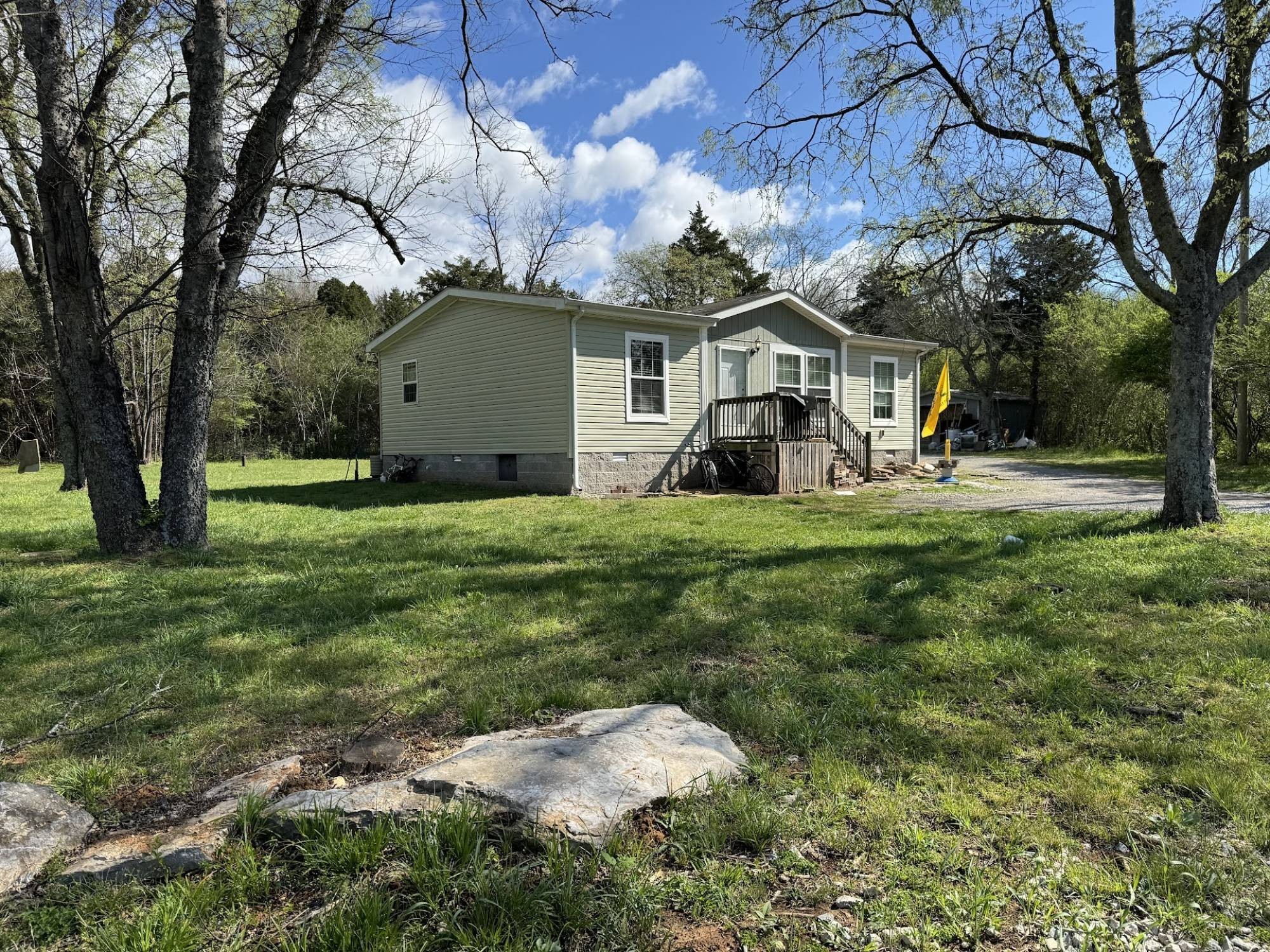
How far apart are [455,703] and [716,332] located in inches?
462

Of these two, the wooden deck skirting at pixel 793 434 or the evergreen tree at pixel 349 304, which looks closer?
the wooden deck skirting at pixel 793 434

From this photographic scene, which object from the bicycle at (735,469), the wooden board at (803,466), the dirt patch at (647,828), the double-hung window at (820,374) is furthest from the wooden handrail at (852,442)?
the dirt patch at (647,828)

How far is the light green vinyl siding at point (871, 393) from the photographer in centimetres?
1658

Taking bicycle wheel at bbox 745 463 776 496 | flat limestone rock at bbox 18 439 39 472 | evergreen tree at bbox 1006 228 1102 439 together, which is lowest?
bicycle wheel at bbox 745 463 776 496

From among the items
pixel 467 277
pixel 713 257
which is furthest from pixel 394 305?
pixel 713 257

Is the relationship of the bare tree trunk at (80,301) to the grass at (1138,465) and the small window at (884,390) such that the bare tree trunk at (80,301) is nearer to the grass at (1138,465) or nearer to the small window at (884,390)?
the small window at (884,390)

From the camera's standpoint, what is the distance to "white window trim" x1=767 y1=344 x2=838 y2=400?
1502 cm

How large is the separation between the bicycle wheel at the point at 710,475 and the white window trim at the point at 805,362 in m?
2.11

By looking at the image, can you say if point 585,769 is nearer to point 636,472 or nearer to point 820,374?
point 636,472

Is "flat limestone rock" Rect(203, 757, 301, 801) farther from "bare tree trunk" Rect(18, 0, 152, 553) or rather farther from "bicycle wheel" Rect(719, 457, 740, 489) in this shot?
"bicycle wheel" Rect(719, 457, 740, 489)

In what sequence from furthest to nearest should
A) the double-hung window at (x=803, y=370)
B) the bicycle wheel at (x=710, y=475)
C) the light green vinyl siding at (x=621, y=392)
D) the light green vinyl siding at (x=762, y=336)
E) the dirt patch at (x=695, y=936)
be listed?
the double-hung window at (x=803, y=370)
the light green vinyl siding at (x=762, y=336)
the bicycle wheel at (x=710, y=475)
the light green vinyl siding at (x=621, y=392)
the dirt patch at (x=695, y=936)

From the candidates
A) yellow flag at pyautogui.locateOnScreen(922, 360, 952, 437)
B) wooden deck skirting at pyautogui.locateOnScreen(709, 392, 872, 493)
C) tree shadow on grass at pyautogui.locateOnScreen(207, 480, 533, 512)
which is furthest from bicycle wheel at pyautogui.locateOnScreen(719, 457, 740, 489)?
yellow flag at pyautogui.locateOnScreen(922, 360, 952, 437)

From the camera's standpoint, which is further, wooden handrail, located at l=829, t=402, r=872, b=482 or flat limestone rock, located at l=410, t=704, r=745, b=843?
wooden handrail, located at l=829, t=402, r=872, b=482

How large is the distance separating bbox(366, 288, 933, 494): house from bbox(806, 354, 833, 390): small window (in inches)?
1.2
